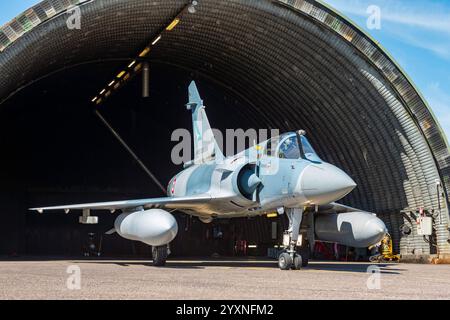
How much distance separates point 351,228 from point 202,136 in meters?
7.36

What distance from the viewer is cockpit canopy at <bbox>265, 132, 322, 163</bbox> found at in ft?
50.4

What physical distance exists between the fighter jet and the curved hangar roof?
5674 millimetres

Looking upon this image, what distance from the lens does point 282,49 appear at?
76.6 feet

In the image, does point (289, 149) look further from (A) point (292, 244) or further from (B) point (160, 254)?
(B) point (160, 254)

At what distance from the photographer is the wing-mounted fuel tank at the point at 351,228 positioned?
51.6 feet

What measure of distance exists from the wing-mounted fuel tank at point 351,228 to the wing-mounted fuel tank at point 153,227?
382 cm

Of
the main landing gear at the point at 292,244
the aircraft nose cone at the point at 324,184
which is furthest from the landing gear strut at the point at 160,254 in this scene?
the aircraft nose cone at the point at 324,184

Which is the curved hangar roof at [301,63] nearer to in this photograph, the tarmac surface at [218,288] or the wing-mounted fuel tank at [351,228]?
the wing-mounted fuel tank at [351,228]

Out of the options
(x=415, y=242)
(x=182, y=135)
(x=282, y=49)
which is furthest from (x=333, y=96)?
(x=182, y=135)

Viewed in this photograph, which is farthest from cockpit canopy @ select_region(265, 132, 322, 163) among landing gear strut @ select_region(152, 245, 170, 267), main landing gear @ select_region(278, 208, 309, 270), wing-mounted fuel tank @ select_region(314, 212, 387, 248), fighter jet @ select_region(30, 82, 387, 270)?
landing gear strut @ select_region(152, 245, 170, 267)

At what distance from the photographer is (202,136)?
2194cm

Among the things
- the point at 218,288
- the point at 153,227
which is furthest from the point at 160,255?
the point at 218,288

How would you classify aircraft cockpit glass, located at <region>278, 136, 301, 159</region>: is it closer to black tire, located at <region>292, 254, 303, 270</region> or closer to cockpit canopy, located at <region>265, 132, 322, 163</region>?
cockpit canopy, located at <region>265, 132, 322, 163</region>

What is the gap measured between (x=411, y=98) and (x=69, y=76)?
14.1 m
